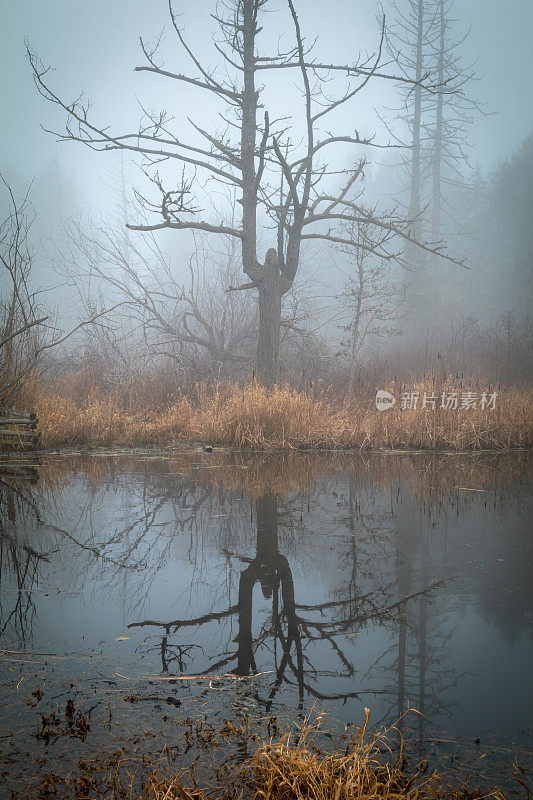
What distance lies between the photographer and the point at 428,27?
2972cm

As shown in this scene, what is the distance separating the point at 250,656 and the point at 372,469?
17.6 ft

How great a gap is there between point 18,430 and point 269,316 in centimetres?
594

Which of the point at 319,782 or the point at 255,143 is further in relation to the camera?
the point at 255,143

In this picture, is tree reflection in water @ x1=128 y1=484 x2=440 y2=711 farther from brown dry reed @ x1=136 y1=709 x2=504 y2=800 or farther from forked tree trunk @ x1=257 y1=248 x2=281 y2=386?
forked tree trunk @ x1=257 y1=248 x2=281 y2=386

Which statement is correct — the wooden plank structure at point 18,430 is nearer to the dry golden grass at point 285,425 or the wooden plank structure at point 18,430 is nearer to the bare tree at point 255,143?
the dry golden grass at point 285,425

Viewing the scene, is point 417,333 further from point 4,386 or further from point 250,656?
point 250,656

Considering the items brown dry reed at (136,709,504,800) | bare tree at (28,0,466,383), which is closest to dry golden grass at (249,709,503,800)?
brown dry reed at (136,709,504,800)

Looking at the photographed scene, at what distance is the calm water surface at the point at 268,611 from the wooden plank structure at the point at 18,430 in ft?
9.03

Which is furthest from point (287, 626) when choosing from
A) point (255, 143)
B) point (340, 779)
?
point (255, 143)

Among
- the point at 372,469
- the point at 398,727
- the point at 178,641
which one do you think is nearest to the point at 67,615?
the point at 178,641

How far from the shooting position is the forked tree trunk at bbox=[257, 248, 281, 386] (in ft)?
42.3

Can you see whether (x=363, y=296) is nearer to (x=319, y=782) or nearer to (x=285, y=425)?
(x=285, y=425)

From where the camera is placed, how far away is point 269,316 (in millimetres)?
13055

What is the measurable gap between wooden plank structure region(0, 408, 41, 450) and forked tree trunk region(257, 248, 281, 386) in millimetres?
5120
